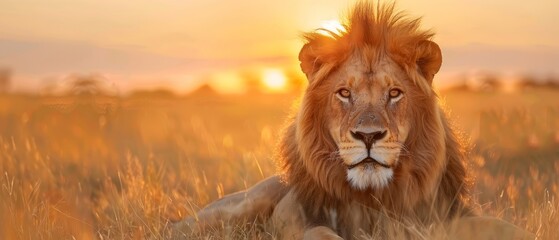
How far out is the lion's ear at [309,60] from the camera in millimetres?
4953

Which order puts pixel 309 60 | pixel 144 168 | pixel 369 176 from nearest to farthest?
1. pixel 369 176
2. pixel 309 60
3. pixel 144 168

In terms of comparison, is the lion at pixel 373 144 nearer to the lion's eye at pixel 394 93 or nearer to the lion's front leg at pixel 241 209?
the lion's eye at pixel 394 93

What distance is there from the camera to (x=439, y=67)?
4.91 m

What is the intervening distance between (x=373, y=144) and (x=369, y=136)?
0.06 metres

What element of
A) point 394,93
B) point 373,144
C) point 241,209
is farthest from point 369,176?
point 241,209

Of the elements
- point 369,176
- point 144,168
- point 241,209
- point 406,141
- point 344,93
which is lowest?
point 144,168

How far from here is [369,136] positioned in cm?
434

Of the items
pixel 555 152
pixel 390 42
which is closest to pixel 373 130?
pixel 390 42

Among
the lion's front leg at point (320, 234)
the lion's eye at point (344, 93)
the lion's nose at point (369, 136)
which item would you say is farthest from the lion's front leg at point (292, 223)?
the lion's eye at point (344, 93)

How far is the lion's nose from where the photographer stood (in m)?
4.34

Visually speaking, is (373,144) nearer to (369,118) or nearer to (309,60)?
(369,118)

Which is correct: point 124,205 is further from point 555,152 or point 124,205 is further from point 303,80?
point 555,152

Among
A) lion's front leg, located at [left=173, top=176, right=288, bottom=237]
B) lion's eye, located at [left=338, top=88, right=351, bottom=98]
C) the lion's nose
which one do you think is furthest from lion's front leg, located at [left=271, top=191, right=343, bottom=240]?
lion's eye, located at [left=338, top=88, right=351, bottom=98]

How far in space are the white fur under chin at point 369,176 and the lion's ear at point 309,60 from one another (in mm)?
714
